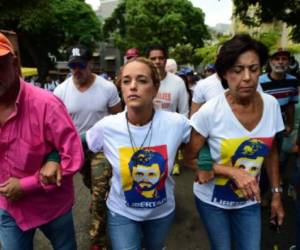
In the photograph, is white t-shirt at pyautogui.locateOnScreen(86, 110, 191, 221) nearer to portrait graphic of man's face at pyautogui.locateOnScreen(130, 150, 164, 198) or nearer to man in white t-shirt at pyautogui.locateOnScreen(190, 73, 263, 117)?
portrait graphic of man's face at pyautogui.locateOnScreen(130, 150, 164, 198)

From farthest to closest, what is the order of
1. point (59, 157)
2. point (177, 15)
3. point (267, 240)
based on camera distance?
point (177, 15) → point (267, 240) → point (59, 157)

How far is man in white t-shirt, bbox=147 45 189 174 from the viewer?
14.5 ft

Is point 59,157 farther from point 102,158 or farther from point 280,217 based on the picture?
point 280,217

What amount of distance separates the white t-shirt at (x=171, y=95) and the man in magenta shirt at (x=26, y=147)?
98.8 inches

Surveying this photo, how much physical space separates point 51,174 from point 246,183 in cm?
109

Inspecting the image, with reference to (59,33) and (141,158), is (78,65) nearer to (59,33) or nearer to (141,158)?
(141,158)

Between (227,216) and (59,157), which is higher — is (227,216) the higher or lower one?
the lower one

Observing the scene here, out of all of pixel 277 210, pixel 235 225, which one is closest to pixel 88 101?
pixel 235 225

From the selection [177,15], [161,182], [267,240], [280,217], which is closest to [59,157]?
[161,182]

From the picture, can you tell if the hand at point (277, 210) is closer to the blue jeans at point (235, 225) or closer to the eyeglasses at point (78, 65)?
the blue jeans at point (235, 225)

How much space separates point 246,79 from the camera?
2023mm

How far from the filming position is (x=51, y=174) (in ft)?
6.21

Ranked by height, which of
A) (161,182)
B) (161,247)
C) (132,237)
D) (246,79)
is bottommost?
(161,247)

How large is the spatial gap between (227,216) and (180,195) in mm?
2546
